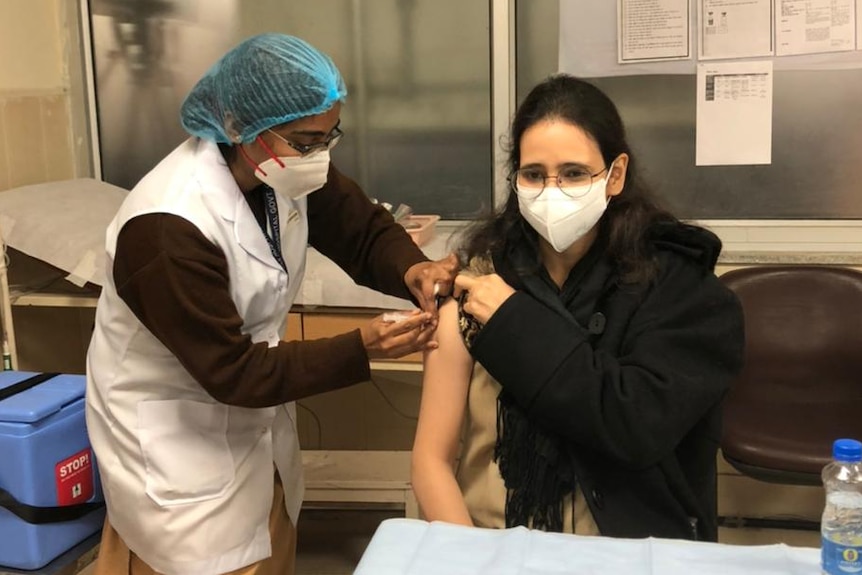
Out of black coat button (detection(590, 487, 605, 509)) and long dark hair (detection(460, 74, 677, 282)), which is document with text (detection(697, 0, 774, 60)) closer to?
long dark hair (detection(460, 74, 677, 282))

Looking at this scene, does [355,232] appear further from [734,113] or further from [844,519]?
[734,113]

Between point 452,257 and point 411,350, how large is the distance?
0.73ft

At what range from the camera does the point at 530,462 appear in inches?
59.7

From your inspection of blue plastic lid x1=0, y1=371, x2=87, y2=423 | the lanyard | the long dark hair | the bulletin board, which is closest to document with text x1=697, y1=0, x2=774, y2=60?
the bulletin board

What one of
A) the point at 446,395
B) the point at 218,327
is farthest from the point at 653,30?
the point at 218,327

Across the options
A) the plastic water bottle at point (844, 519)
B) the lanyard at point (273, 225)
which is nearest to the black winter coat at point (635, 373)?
the plastic water bottle at point (844, 519)

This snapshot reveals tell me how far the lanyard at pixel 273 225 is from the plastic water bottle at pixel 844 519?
1006 mm

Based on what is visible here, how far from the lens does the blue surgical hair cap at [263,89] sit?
1.55m

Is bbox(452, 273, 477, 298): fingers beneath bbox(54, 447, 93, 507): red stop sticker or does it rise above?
above

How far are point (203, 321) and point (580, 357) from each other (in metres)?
0.60

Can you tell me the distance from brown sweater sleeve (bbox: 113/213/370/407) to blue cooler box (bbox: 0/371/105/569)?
1.36 feet

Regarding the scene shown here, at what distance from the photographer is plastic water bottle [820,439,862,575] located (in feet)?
3.45

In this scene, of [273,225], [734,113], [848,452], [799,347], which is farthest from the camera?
[734,113]

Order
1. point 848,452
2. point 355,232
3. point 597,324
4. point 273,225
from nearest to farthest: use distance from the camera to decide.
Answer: point 848,452 < point 597,324 < point 273,225 < point 355,232
